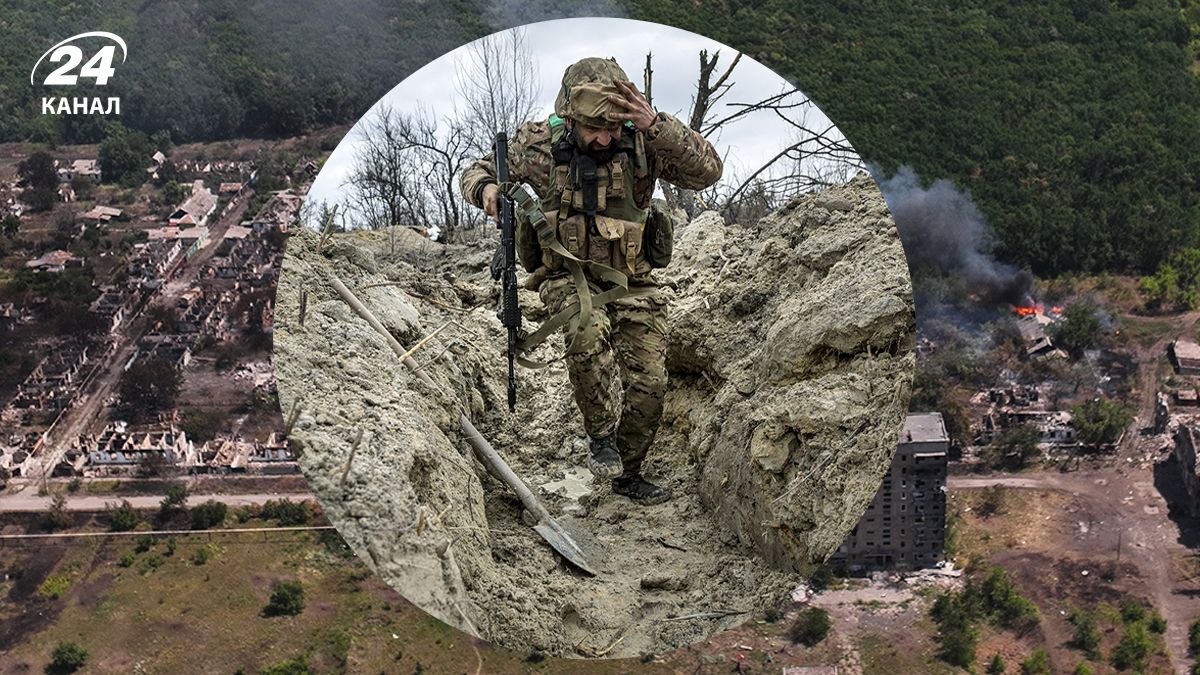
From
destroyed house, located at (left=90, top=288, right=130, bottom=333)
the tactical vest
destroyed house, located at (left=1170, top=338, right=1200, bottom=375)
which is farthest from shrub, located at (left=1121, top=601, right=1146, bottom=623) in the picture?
destroyed house, located at (left=90, top=288, right=130, bottom=333)

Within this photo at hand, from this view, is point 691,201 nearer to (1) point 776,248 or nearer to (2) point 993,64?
(1) point 776,248

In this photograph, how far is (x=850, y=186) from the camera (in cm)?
432

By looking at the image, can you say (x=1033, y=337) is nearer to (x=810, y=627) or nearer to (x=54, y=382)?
(x=810, y=627)

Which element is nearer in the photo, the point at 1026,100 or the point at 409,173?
the point at 409,173

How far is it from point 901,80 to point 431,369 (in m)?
7.41

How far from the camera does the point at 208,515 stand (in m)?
5.89

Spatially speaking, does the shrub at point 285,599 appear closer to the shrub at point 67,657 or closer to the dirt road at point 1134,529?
the shrub at point 67,657

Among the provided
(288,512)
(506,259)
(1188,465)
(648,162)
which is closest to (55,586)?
(288,512)

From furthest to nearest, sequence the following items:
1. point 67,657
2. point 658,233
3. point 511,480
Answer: point 67,657 → point 511,480 → point 658,233

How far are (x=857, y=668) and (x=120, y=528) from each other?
3.49 metres

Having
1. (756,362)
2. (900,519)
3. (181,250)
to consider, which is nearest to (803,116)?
(756,362)

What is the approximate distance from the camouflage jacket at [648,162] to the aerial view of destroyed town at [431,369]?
0.49 feet

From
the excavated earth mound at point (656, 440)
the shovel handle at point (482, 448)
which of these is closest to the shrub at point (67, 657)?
the excavated earth mound at point (656, 440)

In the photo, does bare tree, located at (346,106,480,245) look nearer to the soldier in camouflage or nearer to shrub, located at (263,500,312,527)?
the soldier in camouflage
